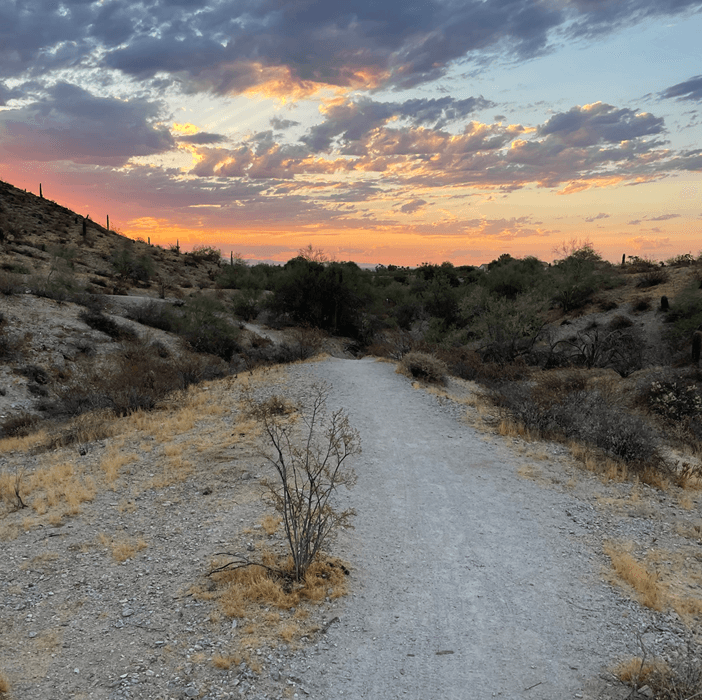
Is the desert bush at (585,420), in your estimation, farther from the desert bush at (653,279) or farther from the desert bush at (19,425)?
the desert bush at (653,279)

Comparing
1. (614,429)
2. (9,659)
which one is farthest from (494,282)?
(9,659)

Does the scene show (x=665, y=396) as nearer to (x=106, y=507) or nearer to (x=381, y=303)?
(x=106, y=507)

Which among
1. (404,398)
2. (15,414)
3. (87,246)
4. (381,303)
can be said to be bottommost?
(15,414)

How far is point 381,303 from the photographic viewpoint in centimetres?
3841

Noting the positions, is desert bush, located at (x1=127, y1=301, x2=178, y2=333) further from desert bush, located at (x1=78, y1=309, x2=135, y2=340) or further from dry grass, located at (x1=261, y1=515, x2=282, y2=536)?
dry grass, located at (x1=261, y1=515, x2=282, y2=536)

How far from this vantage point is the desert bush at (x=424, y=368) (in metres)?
16.3

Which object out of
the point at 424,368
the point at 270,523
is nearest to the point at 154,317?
the point at 424,368

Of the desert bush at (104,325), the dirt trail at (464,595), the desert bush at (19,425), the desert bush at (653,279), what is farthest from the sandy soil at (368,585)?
the desert bush at (653,279)

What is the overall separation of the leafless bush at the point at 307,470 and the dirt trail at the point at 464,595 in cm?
51

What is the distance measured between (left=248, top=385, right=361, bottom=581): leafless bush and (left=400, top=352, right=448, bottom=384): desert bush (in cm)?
342

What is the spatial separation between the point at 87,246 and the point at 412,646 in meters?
63.6

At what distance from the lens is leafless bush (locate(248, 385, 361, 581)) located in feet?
19.2

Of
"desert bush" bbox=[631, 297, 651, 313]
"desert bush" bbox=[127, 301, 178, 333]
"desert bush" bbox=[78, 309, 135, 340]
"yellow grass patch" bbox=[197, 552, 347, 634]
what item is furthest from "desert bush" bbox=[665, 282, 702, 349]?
"desert bush" bbox=[78, 309, 135, 340]

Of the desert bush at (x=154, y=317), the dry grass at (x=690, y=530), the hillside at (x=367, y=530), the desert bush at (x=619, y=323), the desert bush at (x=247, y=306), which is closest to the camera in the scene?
the hillside at (x=367, y=530)
